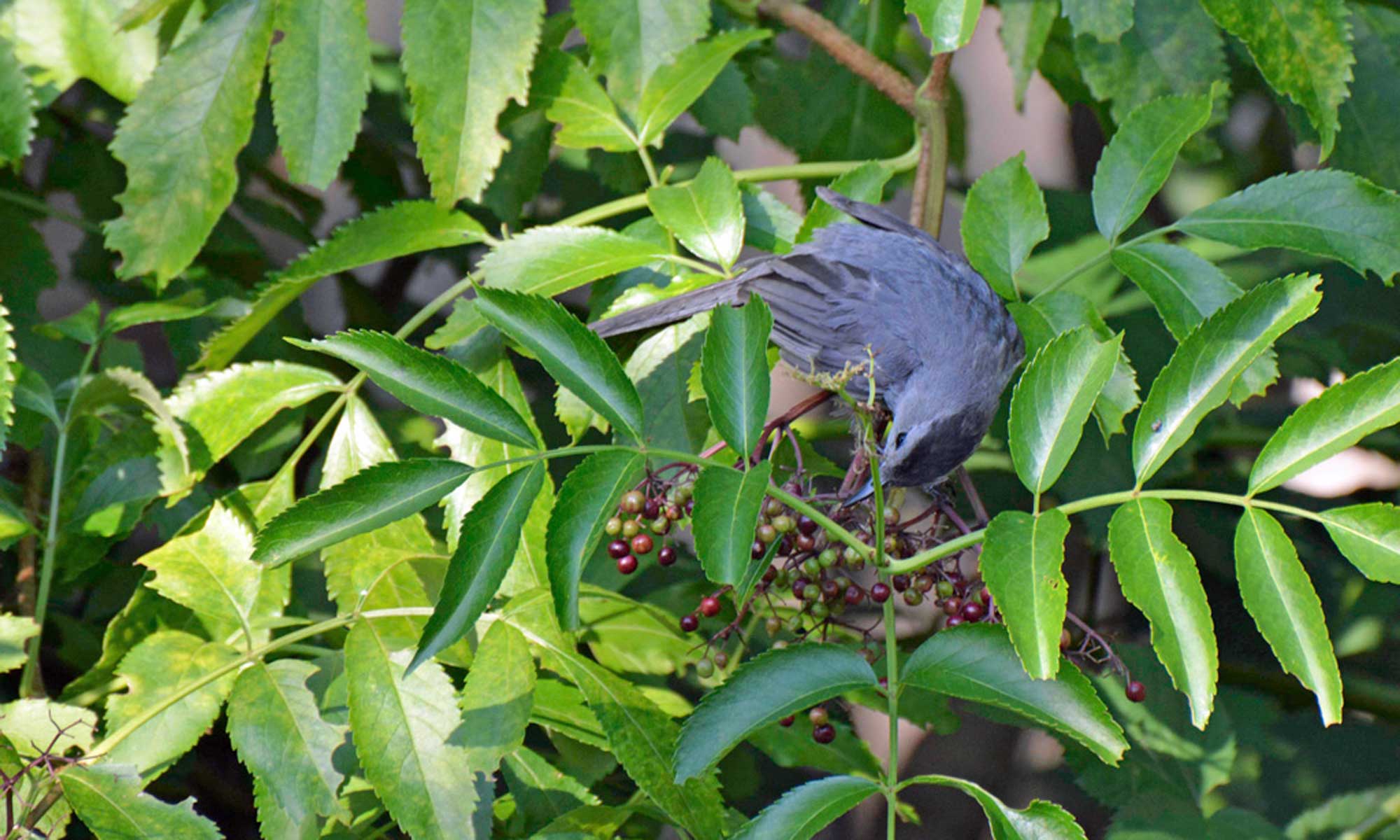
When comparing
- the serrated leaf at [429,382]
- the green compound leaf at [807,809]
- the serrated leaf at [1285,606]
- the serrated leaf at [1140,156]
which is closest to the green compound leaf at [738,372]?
the serrated leaf at [429,382]

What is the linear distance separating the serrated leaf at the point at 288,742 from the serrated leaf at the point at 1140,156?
91 centimetres

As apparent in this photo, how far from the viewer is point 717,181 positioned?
133 cm

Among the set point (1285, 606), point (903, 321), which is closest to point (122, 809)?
point (1285, 606)

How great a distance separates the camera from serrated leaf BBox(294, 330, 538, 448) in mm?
935

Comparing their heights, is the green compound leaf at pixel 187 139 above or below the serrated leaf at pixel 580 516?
above

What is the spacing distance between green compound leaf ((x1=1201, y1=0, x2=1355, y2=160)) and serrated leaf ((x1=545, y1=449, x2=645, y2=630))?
0.78 meters

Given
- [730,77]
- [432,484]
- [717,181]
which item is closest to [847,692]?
[432,484]

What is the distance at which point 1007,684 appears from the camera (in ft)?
3.15

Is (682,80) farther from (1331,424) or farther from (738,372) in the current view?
(1331,424)

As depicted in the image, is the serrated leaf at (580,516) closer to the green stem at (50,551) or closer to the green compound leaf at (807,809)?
the green compound leaf at (807,809)

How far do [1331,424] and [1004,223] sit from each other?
0.47 m

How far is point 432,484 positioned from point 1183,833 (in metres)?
1.20

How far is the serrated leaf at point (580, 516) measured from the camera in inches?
36.2

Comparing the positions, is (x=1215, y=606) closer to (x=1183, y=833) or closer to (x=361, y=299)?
(x=1183, y=833)
